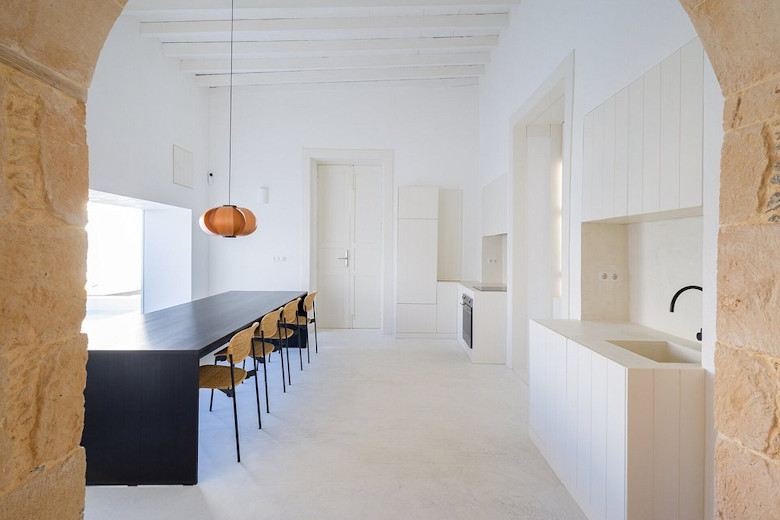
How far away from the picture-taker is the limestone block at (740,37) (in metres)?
0.95

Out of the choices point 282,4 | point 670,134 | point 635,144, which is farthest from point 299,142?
point 670,134

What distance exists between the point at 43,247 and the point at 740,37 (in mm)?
1561

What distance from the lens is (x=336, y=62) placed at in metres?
5.76

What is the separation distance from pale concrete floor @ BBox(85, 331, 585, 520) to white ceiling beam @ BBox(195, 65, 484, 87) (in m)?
4.09

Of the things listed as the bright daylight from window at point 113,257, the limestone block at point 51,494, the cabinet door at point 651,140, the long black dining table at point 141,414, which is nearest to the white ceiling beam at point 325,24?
the bright daylight from window at point 113,257

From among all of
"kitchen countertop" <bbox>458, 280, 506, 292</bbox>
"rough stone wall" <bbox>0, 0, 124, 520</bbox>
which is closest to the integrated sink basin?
"rough stone wall" <bbox>0, 0, 124, 520</bbox>

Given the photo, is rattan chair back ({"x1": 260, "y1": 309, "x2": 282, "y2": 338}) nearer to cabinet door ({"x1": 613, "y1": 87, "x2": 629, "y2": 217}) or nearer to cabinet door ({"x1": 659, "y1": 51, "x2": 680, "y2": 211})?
cabinet door ({"x1": 613, "y1": 87, "x2": 629, "y2": 217})

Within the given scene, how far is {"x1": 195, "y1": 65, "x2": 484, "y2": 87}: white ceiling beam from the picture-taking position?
613cm

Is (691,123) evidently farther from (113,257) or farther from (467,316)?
(113,257)

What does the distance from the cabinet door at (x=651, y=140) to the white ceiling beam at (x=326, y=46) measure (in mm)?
3643

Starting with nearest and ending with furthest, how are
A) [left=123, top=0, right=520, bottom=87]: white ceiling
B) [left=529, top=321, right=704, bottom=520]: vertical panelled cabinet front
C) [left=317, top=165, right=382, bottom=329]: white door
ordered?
[left=529, top=321, right=704, bottom=520]: vertical panelled cabinet front
[left=123, top=0, right=520, bottom=87]: white ceiling
[left=317, top=165, right=382, bottom=329]: white door

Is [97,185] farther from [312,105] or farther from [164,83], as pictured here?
[312,105]

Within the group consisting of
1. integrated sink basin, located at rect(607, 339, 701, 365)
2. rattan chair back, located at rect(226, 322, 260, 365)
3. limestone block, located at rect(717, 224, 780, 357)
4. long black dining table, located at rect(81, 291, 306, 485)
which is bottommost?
long black dining table, located at rect(81, 291, 306, 485)

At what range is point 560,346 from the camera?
241cm
